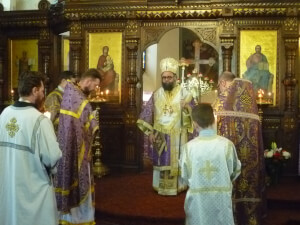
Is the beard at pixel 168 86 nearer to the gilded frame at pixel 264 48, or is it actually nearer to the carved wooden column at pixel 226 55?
the carved wooden column at pixel 226 55

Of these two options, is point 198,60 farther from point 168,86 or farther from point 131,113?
point 168,86

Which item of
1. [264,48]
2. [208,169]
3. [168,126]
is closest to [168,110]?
[168,126]

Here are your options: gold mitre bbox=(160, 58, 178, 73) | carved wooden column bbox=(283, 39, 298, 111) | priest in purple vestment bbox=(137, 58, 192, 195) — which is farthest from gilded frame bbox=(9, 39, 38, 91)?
carved wooden column bbox=(283, 39, 298, 111)

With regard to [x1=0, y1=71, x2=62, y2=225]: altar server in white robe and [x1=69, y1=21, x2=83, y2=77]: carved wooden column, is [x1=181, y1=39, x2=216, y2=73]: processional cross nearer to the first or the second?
[x1=69, y1=21, x2=83, y2=77]: carved wooden column

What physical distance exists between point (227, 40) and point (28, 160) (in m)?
5.55

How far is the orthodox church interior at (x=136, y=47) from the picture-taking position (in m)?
8.13

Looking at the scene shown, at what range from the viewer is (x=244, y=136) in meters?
4.93

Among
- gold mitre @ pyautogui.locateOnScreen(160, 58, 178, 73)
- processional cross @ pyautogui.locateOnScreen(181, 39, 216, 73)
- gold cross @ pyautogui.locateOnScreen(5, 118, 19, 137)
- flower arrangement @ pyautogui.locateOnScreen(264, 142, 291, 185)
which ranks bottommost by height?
flower arrangement @ pyautogui.locateOnScreen(264, 142, 291, 185)

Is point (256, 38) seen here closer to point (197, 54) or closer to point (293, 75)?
point (293, 75)

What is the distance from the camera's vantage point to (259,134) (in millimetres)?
5043

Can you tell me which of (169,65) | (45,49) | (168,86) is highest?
(45,49)

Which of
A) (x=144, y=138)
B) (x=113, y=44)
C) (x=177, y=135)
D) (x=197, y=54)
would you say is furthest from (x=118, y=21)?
(x=197, y=54)

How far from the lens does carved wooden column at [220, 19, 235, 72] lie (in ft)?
27.0

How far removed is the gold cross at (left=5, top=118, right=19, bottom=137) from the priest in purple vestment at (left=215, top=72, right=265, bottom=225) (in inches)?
89.4
